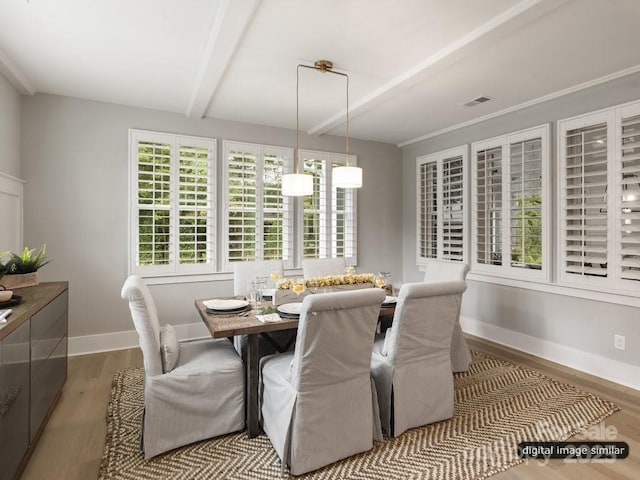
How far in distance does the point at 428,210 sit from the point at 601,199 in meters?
2.19

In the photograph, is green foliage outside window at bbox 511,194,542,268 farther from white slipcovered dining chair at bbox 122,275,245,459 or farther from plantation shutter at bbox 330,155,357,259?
white slipcovered dining chair at bbox 122,275,245,459

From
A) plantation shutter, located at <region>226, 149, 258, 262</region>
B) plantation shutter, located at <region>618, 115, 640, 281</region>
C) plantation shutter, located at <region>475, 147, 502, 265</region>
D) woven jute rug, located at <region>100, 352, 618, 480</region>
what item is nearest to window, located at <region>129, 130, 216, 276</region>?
plantation shutter, located at <region>226, 149, 258, 262</region>

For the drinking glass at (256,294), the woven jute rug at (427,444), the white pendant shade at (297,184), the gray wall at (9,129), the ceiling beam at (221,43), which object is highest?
the ceiling beam at (221,43)

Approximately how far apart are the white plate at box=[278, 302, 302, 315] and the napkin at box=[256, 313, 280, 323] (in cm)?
6

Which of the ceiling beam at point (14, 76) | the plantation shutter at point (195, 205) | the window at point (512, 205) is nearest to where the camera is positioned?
the ceiling beam at point (14, 76)

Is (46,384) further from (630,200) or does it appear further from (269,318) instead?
(630,200)

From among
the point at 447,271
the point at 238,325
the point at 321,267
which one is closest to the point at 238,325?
the point at 238,325

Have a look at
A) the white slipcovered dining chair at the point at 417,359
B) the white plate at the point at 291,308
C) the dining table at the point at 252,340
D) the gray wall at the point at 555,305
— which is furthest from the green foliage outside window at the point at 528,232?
the dining table at the point at 252,340

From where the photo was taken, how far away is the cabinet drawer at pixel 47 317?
2119mm

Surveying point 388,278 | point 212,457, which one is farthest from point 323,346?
point 388,278

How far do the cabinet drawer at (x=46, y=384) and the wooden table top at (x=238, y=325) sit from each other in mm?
994

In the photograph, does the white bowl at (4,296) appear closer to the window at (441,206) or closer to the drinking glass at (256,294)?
the drinking glass at (256,294)

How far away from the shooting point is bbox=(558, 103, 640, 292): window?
3.12 metres

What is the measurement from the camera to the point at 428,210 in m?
5.29
